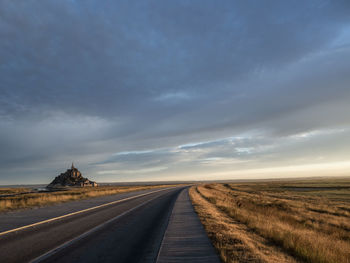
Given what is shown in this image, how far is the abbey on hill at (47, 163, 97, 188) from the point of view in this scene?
401ft

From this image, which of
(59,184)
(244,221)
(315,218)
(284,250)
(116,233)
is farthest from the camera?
(59,184)

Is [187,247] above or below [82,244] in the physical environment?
below

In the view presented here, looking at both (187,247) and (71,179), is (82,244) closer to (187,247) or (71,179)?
(187,247)

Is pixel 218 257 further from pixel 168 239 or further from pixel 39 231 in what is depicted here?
pixel 39 231

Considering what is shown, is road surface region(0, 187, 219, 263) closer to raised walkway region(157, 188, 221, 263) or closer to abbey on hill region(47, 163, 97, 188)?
raised walkway region(157, 188, 221, 263)

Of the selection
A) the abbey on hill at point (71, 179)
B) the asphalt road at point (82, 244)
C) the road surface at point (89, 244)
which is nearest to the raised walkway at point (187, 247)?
the road surface at point (89, 244)

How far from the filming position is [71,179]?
12500 cm

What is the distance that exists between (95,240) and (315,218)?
18.4 m

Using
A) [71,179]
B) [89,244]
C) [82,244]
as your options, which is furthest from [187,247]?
[71,179]

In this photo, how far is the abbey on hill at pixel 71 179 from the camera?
401 feet

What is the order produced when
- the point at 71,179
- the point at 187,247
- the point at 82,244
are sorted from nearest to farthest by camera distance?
the point at 187,247 → the point at 82,244 → the point at 71,179

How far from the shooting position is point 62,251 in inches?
257

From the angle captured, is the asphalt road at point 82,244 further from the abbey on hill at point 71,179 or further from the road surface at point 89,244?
the abbey on hill at point 71,179

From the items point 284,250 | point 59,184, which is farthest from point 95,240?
point 59,184
